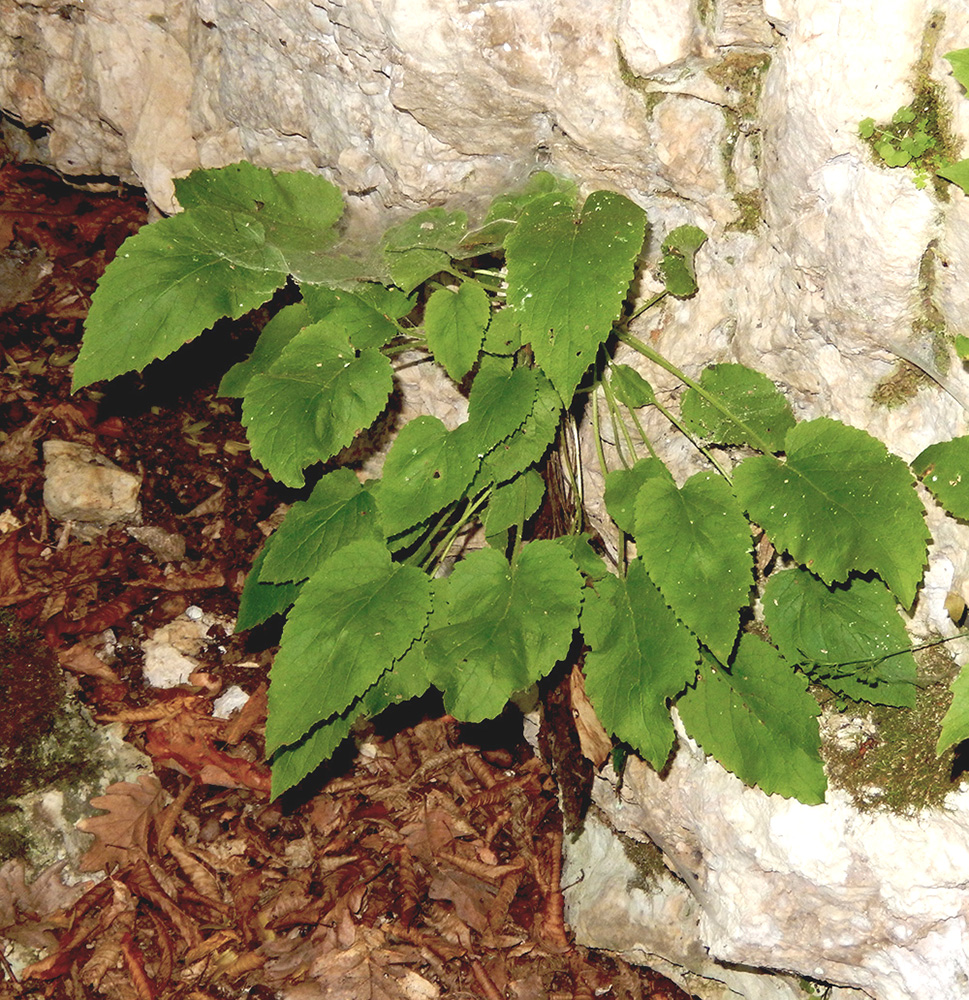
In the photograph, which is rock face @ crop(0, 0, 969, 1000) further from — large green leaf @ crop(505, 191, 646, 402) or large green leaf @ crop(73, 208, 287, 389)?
large green leaf @ crop(73, 208, 287, 389)

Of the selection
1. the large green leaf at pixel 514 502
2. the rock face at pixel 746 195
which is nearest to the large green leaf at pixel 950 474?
the rock face at pixel 746 195

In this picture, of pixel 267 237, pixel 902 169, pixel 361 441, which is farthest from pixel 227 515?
pixel 902 169

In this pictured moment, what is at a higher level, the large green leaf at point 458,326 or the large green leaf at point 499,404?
the large green leaf at point 458,326

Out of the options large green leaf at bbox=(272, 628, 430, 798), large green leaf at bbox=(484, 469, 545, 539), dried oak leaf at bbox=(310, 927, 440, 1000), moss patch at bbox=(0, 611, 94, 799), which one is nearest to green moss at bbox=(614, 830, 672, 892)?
dried oak leaf at bbox=(310, 927, 440, 1000)

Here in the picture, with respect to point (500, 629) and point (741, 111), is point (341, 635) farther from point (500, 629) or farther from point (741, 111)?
point (741, 111)

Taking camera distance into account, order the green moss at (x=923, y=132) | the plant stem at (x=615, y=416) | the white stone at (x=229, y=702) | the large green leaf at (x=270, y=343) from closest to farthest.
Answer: the green moss at (x=923, y=132) < the plant stem at (x=615, y=416) < the large green leaf at (x=270, y=343) < the white stone at (x=229, y=702)

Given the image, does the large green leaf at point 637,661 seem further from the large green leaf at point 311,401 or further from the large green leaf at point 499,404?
the large green leaf at point 311,401
